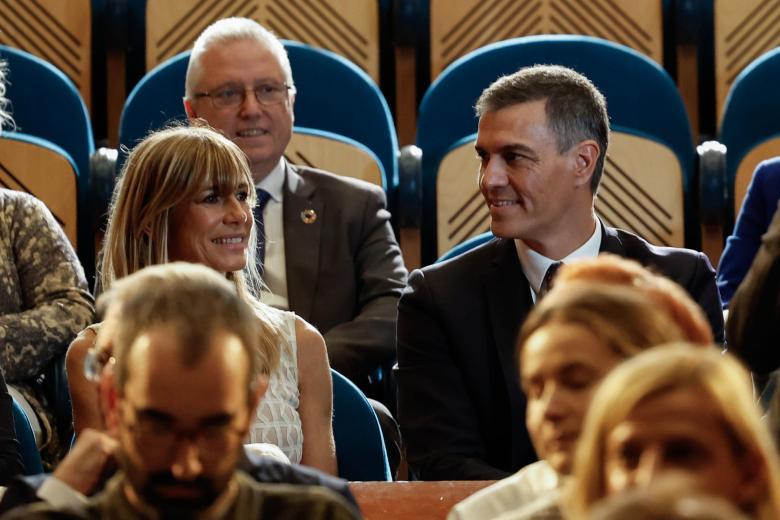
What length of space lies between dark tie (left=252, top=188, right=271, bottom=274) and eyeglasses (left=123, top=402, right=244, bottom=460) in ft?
4.87

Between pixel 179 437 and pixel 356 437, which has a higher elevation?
pixel 179 437

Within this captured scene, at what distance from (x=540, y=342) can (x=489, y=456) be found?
2.97 ft

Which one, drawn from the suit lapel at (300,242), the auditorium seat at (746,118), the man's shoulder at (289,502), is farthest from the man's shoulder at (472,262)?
the man's shoulder at (289,502)

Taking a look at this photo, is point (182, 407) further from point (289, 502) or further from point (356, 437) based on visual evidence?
point (356, 437)

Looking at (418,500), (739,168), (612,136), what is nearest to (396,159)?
(612,136)

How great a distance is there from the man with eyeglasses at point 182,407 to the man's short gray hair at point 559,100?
3.79 feet

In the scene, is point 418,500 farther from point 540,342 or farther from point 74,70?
point 74,70

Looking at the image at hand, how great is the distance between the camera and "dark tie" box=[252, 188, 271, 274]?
2.33 m

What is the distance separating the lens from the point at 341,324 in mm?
2225

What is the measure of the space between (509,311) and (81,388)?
0.50 metres

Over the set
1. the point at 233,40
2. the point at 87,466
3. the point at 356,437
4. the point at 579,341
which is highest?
the point at 233,40

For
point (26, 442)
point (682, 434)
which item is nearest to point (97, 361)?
point (682, 434)

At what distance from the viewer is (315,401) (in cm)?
171

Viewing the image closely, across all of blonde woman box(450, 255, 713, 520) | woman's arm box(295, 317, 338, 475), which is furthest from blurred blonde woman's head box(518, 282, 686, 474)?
woman's arm box(295, 317, 338, 475)
